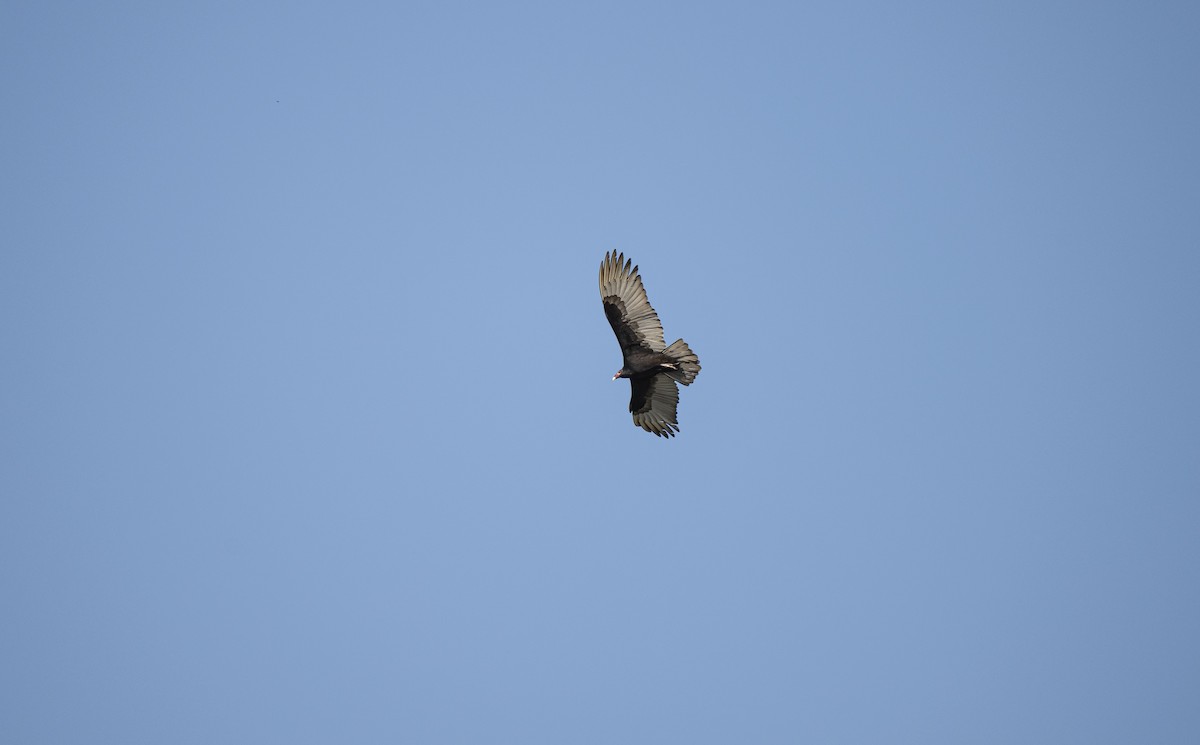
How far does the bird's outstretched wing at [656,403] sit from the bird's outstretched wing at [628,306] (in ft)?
4.82

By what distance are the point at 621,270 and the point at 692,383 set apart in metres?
4.24

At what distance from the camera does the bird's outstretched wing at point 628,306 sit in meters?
45.8

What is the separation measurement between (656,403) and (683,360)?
2710 millimetres

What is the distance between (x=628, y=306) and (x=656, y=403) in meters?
3.75

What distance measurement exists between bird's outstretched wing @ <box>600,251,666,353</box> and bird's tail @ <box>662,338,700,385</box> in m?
0.51

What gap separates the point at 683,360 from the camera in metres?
45.7

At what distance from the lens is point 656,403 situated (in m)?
47.9

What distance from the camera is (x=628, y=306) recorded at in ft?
151

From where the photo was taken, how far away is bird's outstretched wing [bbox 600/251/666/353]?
150 feet

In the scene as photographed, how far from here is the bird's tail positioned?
45.7m

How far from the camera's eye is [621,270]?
151ft

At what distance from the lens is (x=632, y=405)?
48.2 m

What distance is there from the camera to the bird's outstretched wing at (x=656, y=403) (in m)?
47.1

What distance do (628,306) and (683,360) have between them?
2464mm
